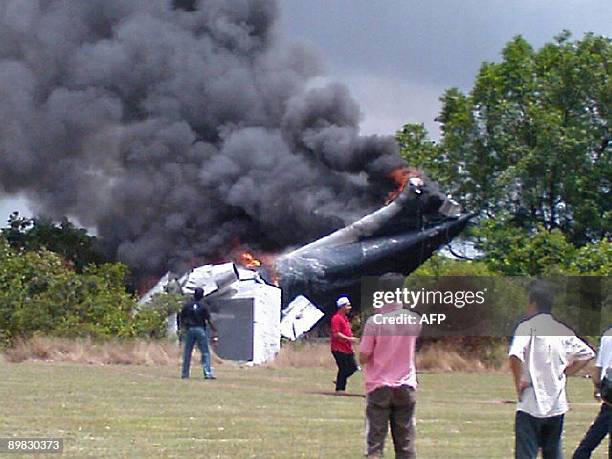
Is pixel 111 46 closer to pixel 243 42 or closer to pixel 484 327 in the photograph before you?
pixel 243 42

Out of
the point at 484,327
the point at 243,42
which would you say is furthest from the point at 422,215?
the point at 243,42

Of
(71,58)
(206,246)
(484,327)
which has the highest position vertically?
(71,58)

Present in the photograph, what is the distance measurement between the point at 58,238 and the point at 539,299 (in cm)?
3912

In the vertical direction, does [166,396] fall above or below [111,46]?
below

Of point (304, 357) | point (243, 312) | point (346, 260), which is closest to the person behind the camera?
point (304, 357)

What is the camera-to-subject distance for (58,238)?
46750mm

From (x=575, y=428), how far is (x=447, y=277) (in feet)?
64.9

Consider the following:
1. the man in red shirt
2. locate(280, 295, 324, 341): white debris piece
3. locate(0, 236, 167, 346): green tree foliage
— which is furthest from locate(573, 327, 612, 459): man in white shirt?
locate(280, 295, 324, 341): white debris piece

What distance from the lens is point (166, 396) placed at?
17844 millimetres

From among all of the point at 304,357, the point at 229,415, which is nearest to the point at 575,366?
the point at 229,415

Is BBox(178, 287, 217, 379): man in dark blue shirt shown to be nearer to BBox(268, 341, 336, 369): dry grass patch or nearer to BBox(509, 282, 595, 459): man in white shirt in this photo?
BBox(268, 341, 336, 369): dry grass patch

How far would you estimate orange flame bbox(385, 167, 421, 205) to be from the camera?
4447cm

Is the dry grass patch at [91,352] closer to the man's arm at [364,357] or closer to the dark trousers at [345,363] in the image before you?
the dark trousers at [345,363]

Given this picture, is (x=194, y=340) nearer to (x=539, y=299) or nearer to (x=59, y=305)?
(x=59, y=305)
